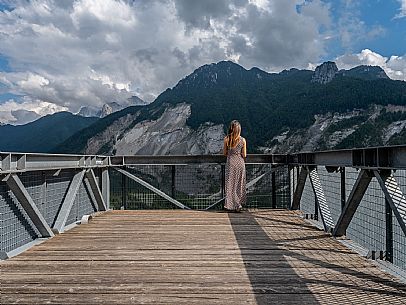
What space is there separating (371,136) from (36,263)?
77626mm

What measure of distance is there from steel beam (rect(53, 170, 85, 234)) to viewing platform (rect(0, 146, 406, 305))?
0.01m

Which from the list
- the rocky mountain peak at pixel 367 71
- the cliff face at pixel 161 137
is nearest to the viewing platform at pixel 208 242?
the cliff face at pixel 161 137

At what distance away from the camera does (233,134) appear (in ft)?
20.5

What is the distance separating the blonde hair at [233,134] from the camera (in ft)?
20.4

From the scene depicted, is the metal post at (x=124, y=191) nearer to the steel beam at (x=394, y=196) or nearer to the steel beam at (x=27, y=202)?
the steel beam at (x=27, y=202)

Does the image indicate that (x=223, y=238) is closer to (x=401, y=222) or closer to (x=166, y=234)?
(x=166, y=234)

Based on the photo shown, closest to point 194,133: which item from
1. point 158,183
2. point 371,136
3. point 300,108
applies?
point 300,108

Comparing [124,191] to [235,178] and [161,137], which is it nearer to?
[235,178]

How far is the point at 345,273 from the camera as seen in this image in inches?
115

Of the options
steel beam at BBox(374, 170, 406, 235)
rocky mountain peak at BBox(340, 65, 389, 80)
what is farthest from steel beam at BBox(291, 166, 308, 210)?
rocky mountain peak at BBox(340, 65, 389, 80)

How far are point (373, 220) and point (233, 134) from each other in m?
2.97

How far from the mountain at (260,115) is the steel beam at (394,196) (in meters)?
73.8

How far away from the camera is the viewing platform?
98.9 inches

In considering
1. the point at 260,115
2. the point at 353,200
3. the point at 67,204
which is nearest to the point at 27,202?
the point at 67,204
